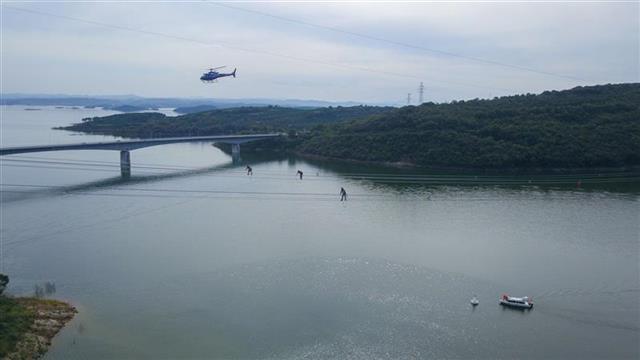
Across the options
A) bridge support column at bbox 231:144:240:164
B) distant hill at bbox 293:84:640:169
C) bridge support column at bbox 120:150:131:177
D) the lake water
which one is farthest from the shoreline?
bridge support column at bbox 231:144:240:164

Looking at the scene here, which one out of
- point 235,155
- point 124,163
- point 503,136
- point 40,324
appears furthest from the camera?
point 235,155

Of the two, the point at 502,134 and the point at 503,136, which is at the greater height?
the point at 502,134

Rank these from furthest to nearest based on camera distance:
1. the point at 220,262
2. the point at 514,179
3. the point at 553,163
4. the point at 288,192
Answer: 1. the point at 553,163
2. the point at 514,179
3. the point at 288,192
4. the point at 220,262

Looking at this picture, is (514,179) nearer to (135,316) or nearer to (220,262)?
(220,262)

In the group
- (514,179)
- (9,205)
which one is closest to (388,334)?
(9,205)

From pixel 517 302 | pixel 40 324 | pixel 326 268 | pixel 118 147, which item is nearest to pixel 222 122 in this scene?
pixel 118 147

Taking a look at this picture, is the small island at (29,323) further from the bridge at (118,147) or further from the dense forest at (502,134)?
the dense forest at (502,134)

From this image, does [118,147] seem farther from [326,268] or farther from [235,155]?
[326,268]
